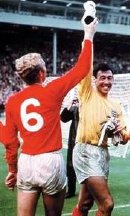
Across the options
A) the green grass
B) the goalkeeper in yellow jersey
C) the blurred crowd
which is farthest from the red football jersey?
the blurred crowd

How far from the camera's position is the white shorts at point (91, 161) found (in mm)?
4898

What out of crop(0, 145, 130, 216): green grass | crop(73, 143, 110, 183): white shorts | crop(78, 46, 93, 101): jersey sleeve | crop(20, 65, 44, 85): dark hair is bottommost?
crop(0, 145, 130, 216): green grass

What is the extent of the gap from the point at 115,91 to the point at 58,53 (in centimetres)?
3195

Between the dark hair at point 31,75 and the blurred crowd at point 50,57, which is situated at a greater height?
the dark hair at point 31,75

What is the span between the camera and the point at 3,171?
10.7 m

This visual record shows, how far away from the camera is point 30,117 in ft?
12.9

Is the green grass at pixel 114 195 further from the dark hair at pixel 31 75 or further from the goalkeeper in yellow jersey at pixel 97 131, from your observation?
the dark hair at pixel 31 75

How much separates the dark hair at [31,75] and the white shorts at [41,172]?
55 cm

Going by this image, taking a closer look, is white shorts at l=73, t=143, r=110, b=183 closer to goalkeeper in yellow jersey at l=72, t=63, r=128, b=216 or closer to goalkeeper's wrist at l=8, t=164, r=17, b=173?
goalkeeper in yellow jersey at l=72, t=63, r=128, b=216

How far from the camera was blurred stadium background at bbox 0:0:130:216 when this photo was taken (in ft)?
132

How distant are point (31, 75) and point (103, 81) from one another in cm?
123

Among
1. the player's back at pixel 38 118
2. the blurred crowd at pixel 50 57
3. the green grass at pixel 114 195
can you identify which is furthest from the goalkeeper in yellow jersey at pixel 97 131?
the blurred crowd at pixel 50 57

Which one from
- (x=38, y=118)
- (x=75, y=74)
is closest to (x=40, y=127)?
(x=38, y=118)

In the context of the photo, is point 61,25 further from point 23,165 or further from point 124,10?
point 23,165
